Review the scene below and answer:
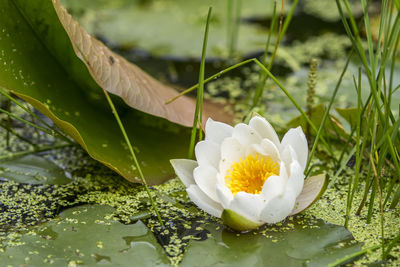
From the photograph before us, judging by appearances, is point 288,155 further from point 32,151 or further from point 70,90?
point 32,151

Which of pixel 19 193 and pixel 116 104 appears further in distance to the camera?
pixel 116 104

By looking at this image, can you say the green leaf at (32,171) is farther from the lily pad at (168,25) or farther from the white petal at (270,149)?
the lily pad at (168,25)

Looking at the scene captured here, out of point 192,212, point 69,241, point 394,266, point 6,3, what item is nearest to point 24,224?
point 69,241

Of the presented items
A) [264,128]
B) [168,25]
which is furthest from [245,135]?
[168,25]

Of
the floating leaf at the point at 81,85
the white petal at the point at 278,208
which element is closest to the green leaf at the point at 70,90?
the floating leaf at the point at 81,85

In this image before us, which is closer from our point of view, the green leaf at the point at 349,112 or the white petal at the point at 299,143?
the white petal at the point at 299,143

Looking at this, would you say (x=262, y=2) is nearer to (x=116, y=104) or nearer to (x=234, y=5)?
(x=234, y=5)
